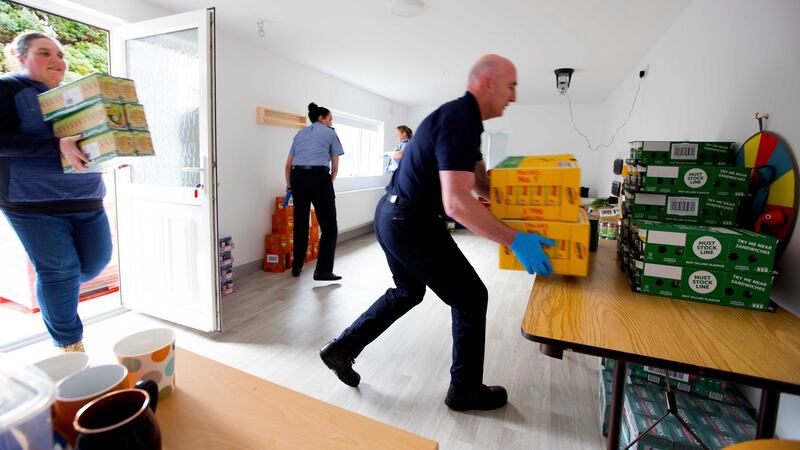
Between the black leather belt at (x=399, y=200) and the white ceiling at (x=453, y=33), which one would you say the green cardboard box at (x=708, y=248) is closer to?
the black leather belt at (x=399, y=200)

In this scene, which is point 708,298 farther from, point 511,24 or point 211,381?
point 511,24

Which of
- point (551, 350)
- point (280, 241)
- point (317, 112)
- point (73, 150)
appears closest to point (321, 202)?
point (280, 241)

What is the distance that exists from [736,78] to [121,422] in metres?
2.24

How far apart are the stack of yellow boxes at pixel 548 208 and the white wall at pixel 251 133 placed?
2857mm

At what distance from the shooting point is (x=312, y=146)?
141 inches

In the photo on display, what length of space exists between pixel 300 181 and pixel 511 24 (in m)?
2.20

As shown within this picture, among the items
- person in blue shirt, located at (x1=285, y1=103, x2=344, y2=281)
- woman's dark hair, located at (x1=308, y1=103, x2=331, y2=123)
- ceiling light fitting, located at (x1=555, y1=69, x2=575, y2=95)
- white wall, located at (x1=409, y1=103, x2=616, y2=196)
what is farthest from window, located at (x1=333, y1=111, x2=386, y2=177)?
ceiling light fitting, located at (x1=555, y1=69, x2=575, y2=95)

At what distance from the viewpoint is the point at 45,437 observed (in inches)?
15.3

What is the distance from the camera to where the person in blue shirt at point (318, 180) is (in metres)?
3.59

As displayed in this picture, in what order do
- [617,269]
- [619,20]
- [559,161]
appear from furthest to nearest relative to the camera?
[619,20] < [617,269] < [559,161]

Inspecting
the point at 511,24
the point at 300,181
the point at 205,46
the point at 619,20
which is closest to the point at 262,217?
the point at 300,181

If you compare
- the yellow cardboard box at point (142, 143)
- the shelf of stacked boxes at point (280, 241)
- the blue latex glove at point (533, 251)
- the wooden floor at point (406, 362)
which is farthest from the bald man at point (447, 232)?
the shelf of stacked boxes at point (280, 241)

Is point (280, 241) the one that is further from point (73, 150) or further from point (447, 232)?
point (447, 232)

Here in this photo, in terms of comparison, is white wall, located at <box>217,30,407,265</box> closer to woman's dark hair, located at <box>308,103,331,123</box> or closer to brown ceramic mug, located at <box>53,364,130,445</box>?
woman's dark hair, located at <box>308,103,331,123</box>
